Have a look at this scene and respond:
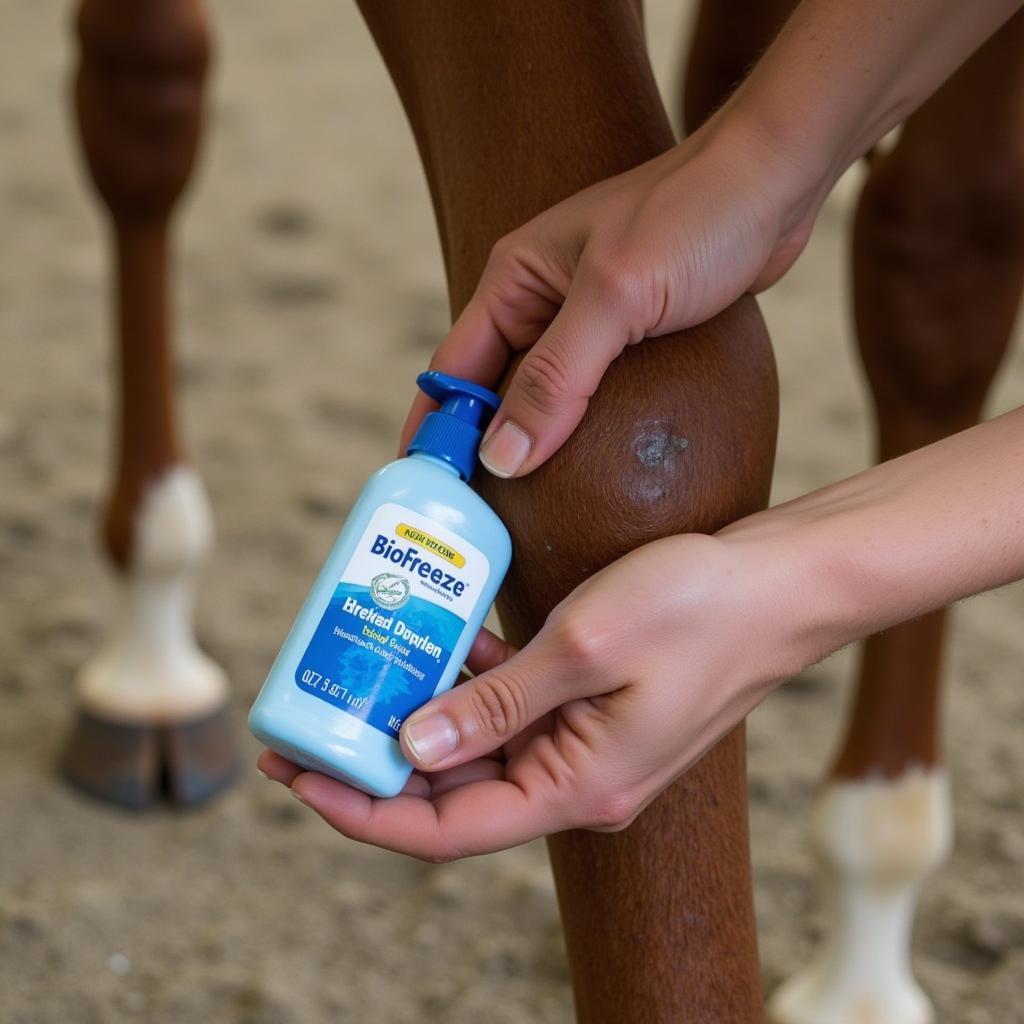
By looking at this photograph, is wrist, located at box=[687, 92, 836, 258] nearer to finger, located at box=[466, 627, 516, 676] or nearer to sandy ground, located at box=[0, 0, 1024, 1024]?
finger, located at box=[466, 627, 516, 676]

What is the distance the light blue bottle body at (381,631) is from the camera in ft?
1.52

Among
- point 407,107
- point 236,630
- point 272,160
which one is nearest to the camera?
point 407,107

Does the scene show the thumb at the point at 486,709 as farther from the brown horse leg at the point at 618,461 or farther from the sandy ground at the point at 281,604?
the sandy ground at the point at 281,604

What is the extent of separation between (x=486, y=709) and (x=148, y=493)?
0.60 m

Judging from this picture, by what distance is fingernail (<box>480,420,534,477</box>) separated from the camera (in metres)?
0.47

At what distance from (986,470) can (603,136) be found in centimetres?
15

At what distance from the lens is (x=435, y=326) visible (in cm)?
155

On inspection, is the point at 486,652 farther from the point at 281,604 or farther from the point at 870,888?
the point at 281,604

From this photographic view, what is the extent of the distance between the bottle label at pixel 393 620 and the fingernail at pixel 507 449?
0.02 m

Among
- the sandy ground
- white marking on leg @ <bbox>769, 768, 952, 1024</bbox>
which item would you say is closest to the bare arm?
white marking on leg @ <bbox>769, 768, 952, 1024</bbox>

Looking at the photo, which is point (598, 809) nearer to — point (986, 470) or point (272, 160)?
point (986, 470)

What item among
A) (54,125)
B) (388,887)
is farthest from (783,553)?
(54,125)

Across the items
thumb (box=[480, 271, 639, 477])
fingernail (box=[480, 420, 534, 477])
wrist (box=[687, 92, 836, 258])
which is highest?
wrist (box=[687, 92, 836, 258])

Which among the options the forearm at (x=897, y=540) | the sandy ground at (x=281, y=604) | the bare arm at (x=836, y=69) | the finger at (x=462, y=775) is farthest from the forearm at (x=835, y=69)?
the sandy ground at (x=281, y=604)
